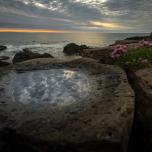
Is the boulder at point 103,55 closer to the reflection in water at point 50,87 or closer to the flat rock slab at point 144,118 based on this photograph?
the reflection in water at point 50,87

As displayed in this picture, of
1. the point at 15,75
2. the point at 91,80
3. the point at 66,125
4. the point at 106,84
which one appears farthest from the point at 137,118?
the point at 15,75

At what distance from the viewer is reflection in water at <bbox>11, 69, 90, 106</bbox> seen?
16.3 feet

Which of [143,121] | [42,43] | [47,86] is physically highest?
[47,86]

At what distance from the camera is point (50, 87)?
18.4 feet

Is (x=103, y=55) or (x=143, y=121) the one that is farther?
(x=103, y=55)

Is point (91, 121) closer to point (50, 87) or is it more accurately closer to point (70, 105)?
point (70, 105)

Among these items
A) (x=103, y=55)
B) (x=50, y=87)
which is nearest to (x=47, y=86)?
(x=50, y=87)

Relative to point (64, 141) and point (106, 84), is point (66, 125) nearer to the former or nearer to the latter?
point (64, 141)

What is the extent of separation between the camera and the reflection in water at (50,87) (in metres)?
4.96

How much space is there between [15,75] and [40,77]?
761 millimetres

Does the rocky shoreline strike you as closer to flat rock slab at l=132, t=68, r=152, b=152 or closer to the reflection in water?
flat rock slab at l=132, t=68, r=152, b=152

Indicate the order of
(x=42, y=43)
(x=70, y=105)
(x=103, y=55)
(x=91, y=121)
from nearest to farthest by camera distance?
1. (x=91, y=121)
2. (x=70, y=105)
3. (x=103, y=55)
4. (x=42, y=43)

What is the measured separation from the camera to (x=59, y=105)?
464 centimetres

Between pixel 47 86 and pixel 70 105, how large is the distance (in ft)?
4.14
